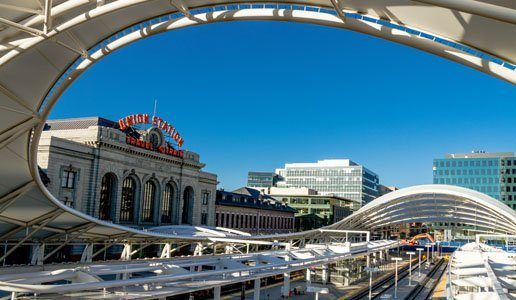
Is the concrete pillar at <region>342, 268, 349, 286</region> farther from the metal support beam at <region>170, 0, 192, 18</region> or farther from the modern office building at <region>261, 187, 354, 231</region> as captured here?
the modern office building at <region>261, 187, 354, 231</region>

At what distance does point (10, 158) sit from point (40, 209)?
7440 millimetres

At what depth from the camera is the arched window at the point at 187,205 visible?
73125 mm

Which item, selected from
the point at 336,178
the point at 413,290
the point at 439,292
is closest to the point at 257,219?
the point at 413,290

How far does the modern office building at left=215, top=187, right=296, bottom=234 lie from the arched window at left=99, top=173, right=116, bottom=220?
26375mm

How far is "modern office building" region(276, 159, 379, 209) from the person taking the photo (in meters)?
181

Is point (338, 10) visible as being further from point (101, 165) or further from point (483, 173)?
point (483, 173)

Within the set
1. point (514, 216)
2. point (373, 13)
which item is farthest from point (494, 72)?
point (514, 216)

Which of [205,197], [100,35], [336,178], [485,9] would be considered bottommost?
[205,197]

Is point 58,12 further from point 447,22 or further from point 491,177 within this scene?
point 491,177

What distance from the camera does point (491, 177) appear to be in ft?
468

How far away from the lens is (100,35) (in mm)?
19844

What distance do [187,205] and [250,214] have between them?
20182 mm

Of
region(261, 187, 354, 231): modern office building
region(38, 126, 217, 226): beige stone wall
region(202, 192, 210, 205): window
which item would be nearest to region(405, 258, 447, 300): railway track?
region(38, 126, 217, 226): beige stone wall

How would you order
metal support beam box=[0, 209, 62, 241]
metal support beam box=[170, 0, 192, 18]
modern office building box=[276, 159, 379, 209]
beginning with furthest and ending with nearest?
modern office building box=[276, 159, 379, 209] → metal support beam box=[0, 209, 62, 241] → metal support beam box=[170, 0, 192, 18]
